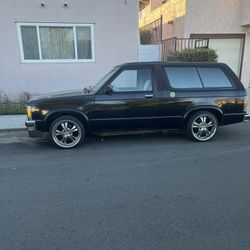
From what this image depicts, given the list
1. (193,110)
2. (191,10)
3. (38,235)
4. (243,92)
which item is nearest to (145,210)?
(38,235)

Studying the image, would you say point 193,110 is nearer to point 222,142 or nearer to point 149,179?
point 222,142

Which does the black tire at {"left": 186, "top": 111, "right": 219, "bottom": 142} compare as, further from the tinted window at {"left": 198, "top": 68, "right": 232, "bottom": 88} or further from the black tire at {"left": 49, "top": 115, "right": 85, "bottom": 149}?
the black tire at {"left": 49, "top": 115, "right": 85, "bottom": 149}

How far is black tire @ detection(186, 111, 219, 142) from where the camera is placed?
5.91 m

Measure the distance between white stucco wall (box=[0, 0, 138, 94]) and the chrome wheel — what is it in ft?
18.2

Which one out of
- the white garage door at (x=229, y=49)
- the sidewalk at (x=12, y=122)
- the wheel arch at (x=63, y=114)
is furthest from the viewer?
the white garage door at (x=229, y=49)

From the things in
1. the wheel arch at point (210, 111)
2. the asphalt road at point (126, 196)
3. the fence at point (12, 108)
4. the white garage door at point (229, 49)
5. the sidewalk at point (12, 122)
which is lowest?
the asphalt road at point (126, 196)

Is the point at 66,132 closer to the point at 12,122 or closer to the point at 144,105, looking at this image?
the point at 144,105

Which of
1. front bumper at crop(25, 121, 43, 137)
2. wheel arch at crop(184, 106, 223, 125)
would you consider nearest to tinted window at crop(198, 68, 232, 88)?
wheel arch at crop(184, 106, 223, 125)

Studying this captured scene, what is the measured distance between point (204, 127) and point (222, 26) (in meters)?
7.96

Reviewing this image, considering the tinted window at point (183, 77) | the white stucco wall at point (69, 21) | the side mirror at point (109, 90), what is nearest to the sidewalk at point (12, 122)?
the white stucco wall at point (69, 21)

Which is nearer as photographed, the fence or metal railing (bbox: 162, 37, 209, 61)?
the fence

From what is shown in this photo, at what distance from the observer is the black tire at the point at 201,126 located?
5910mm

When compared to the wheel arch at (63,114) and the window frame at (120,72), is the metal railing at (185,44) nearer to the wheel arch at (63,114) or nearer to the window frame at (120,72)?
the window frame at (120,72)

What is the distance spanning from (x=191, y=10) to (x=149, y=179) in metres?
9.92
